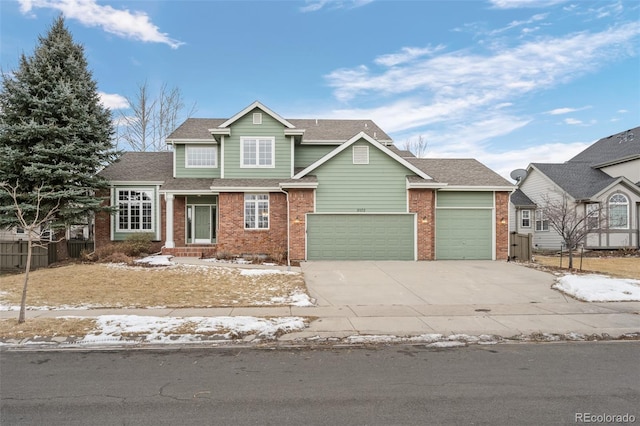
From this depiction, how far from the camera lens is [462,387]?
4844mm

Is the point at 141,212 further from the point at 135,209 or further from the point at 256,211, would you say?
the point at 256,211

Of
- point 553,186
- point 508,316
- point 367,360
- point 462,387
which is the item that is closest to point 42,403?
point 367,360

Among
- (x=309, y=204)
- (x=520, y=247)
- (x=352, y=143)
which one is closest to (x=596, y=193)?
(x=520, y=247)

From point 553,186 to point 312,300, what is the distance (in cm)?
2324

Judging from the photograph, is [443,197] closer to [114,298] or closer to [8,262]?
[114,298]

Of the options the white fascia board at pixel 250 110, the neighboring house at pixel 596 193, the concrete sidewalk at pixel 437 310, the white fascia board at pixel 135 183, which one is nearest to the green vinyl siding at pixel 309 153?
the white fascia board at pixel 250 110

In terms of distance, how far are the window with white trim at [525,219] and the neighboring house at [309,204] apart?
994cm

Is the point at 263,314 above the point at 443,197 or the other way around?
the other way around

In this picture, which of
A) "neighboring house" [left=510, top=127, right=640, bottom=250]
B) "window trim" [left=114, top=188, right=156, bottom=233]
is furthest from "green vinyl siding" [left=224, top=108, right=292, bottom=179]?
"neighboring house" [left=510, top=127, right=640, bottom=250]

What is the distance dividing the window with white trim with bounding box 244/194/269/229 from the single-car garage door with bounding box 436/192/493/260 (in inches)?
317

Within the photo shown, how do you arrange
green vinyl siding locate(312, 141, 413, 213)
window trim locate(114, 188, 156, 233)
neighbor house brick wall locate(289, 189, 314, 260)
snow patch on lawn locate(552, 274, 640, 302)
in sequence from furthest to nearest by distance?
window trim locate(114, 188, 156, 233) → green vinyl siding locate(312, 141, 413, 213) → neighbor house brick wall locate(289, 189, 314, 260) → snow patch on lawn locate(552, 274, 640, 302)

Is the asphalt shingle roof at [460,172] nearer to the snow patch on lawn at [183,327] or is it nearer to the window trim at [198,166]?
the window trim at [198,166]

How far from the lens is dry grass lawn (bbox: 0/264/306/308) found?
395 inches

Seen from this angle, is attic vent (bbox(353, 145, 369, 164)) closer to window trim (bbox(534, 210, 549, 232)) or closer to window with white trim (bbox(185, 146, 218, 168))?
window with white trim (bbox(185, 146, 218, 168))
